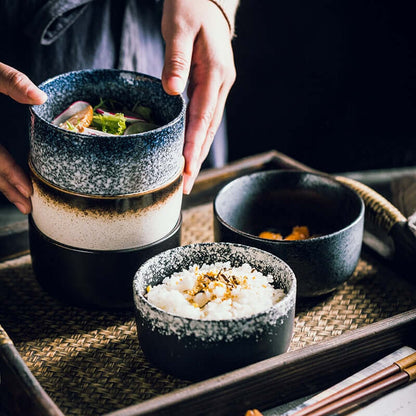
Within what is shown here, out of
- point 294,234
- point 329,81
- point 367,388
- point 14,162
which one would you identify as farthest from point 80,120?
point 329,81

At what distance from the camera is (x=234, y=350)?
0.90 metres

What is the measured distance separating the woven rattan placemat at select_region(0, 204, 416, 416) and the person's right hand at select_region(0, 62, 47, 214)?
0.67 ft

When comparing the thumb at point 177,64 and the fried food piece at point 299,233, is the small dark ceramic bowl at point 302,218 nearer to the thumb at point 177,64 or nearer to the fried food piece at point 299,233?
the fried food piece at point 299,233

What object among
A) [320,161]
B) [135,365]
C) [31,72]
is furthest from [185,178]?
[320,161]

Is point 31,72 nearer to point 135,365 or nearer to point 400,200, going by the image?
point 135,365

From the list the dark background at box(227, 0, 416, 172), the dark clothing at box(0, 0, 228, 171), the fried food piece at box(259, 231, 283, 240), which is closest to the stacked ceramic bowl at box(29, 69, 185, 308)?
the fried food piece at box(259, 231, 283, 240)

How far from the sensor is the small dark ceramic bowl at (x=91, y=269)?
1.07 m

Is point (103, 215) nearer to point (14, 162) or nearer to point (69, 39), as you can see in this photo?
point (14, 162)

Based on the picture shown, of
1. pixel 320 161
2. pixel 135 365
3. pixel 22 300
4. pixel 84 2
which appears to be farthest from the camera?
pixel 320 161

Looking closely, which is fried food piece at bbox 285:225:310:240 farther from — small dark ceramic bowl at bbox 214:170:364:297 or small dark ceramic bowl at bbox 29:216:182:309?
small dark ceramic bowl at bbox 29:216:182:309

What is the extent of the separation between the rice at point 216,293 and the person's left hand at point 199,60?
Answer: 0.85 feet

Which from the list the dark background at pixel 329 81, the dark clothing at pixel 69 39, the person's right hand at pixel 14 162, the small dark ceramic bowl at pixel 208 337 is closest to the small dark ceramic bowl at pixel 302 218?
the small dark ceramic bowl at pixel 208 337

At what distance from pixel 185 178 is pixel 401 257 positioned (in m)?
0.51

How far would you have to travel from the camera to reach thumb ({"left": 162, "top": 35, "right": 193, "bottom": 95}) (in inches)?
43.7
